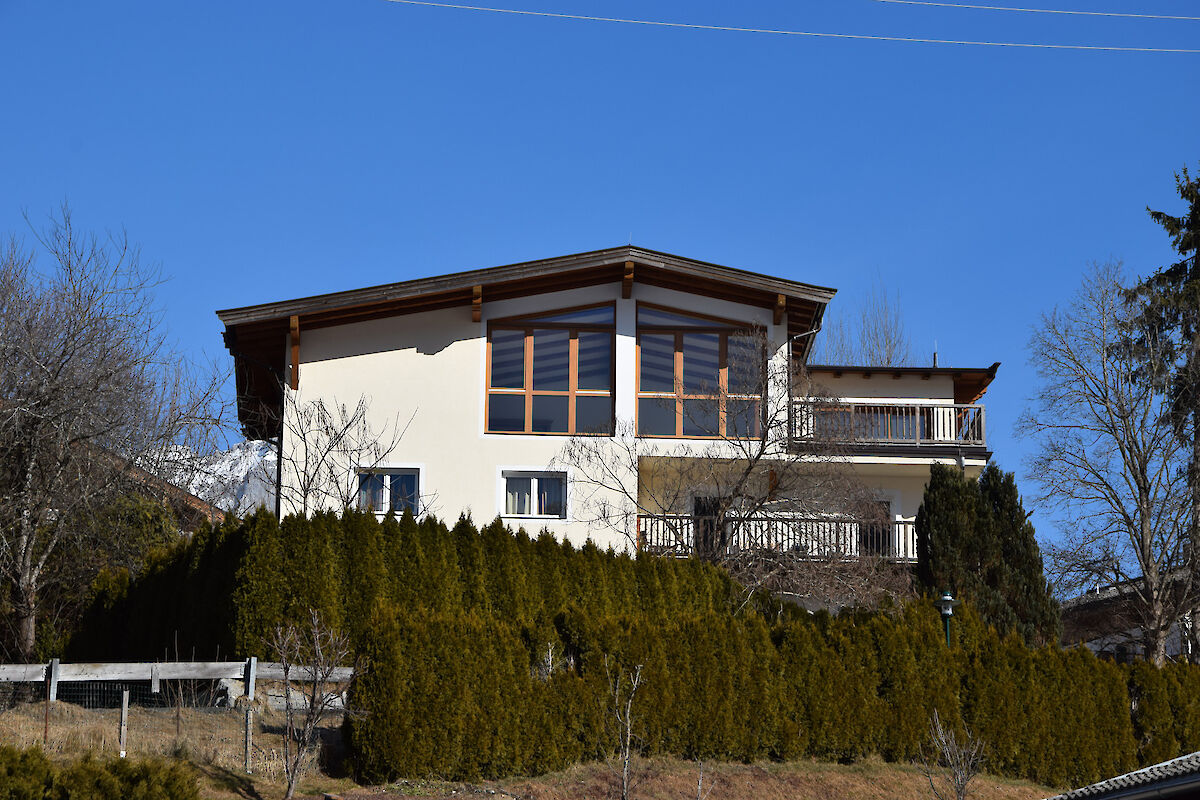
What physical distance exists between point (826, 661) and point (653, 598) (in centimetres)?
289

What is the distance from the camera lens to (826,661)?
1822 cm

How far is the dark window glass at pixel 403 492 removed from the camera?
944 inches

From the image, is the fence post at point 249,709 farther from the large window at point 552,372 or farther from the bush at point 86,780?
the large window at point 552,372

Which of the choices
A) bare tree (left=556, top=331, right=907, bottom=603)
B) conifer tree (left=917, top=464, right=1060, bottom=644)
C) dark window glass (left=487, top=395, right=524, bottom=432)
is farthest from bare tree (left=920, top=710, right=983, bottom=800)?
dark window glass (left=487, top=395, right=524, bottom=432)

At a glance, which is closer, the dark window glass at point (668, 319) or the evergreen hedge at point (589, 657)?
the evergreen hedge at point (589, 657)

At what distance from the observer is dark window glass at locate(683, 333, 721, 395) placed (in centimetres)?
2523

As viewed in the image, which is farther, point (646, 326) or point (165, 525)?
point (646, 326)

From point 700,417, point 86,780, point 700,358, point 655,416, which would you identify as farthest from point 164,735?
point 700,358

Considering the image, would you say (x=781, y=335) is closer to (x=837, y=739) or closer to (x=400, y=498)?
(x=400, y=498)

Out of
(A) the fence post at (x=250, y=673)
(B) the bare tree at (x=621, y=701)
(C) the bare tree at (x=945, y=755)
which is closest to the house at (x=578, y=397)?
(C) the bare tree at (x=945, y=755)

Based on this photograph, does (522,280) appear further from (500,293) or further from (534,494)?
(534,494)

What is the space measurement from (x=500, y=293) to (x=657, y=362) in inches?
131

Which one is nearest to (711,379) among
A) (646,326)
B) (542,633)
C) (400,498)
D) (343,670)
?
(646,326)

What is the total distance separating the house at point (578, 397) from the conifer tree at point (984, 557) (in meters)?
1.16
